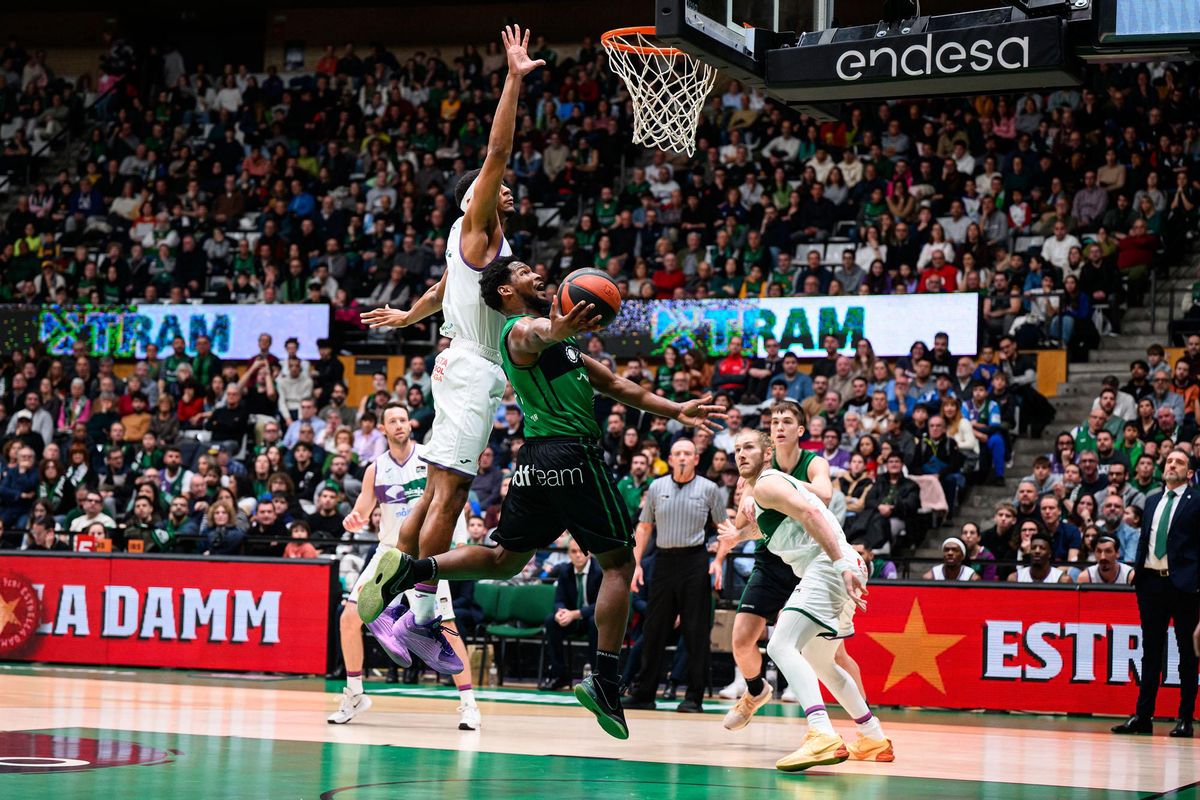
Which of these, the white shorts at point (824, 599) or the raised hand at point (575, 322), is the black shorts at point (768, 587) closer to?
the white shorts at point (824, 599)

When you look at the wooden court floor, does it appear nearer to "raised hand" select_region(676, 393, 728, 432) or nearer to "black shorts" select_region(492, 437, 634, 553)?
"black shorts" select_region(492, 437, 634, 553)

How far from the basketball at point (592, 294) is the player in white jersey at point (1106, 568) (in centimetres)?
719

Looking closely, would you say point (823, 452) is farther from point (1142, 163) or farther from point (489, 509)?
point (1142, 163)

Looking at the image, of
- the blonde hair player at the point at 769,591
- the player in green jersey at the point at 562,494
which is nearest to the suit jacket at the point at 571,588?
the blonde hair player at the point at 769,591

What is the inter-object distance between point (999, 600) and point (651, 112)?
524 cm

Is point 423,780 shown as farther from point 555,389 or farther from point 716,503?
point 716,503

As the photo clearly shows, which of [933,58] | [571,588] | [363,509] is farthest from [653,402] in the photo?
[571,588]

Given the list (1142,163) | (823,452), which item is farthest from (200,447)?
(1142,163)

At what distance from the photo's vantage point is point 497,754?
29.1ft

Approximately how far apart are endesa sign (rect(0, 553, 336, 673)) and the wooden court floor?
7.29 ft

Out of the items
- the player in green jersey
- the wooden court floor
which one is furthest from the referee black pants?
the player in green jersey

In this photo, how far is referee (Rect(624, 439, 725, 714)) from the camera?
43.1 feet

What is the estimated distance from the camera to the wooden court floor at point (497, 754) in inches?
291

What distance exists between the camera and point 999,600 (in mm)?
13320
